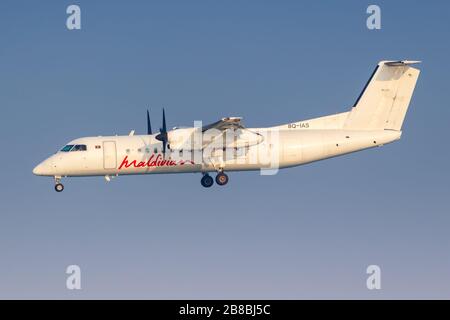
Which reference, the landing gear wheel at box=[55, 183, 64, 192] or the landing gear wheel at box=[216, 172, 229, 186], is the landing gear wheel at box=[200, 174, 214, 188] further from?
the landing gear wheel at box=[55, 183, 64, 192]

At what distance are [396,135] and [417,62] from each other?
332 cm

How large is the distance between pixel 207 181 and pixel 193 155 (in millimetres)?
1574

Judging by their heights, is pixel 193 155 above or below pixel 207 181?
above

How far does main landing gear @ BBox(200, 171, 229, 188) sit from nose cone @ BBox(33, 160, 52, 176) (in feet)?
21.9

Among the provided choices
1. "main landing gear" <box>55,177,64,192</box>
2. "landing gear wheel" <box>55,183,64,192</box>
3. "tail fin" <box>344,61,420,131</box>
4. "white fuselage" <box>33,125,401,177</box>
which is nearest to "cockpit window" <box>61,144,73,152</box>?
"white fuselage" <box>33,125,401,177</box>

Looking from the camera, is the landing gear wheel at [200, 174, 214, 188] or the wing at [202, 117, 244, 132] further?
the landing gear wheel at [200, 174, 214, 188]

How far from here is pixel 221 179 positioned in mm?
36094

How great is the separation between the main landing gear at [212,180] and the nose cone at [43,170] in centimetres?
Result: 668

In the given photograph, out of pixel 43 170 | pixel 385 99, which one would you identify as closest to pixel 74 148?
pixel 43 170

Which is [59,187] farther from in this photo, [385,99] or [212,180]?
[385,99]

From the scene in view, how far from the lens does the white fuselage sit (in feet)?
118

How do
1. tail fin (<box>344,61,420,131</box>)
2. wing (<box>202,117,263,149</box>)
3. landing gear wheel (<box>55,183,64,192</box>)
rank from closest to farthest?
wing (<box>202,117,263,149</box>)
landing gear wheel (<box>55,183,64,192</box>)
tail fin (<box>344,61,420,131</box>)

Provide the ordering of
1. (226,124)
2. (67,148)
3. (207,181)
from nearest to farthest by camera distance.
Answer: (226,124)
(67,148)
(207,181)
